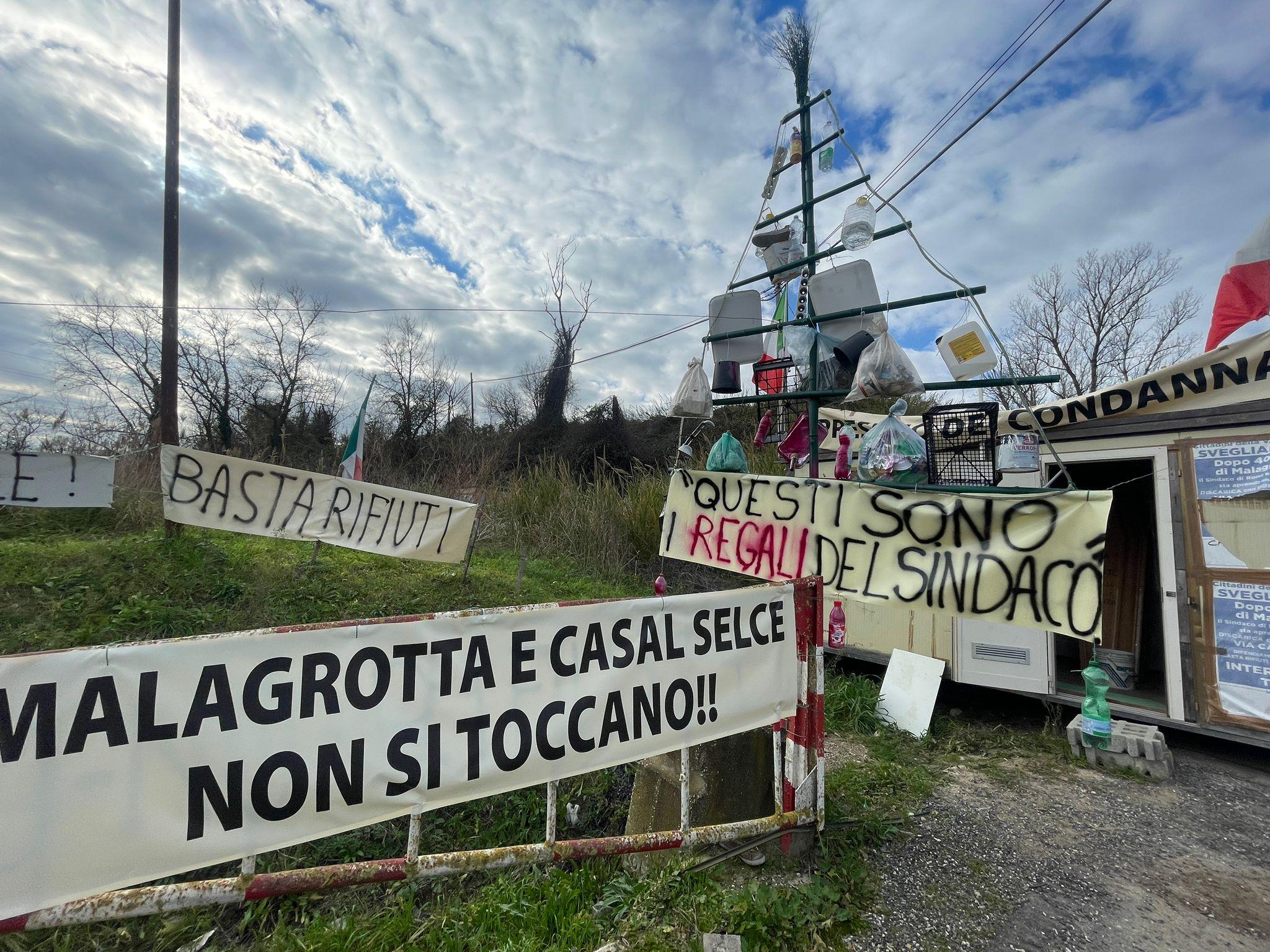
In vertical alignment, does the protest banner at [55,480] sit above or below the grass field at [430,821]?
above

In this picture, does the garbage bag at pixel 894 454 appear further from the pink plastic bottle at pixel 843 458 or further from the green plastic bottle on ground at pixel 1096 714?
the green plastic bottle on ground at pixel 1096 714

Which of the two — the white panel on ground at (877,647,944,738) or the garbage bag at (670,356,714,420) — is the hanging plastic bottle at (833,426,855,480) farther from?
the white panel on ground at (877,647,944,738)

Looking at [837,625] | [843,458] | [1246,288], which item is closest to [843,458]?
[843,458]

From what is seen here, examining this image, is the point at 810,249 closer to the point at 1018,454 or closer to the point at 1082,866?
the point at 1018,454

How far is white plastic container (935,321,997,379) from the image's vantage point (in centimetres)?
314

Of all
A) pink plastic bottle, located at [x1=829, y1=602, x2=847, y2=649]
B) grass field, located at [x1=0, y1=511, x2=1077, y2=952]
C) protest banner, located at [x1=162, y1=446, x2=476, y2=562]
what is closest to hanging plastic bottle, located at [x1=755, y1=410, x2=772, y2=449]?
pink plastic bottle, located at [x1=829, y1=602, x2=847, y2=649]

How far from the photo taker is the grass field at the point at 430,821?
2.38m

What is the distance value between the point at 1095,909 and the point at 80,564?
9268 millimetres

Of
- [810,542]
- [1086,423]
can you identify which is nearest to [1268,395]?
[1086,423]

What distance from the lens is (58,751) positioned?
155cm

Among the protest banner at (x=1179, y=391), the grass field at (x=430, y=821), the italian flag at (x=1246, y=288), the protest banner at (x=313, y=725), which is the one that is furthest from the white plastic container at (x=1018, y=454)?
the protest banner at (x=313, y=725)

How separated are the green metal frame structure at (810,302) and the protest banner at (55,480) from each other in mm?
6202

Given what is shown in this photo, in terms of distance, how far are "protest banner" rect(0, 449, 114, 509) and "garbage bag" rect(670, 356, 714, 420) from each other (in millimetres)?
5738

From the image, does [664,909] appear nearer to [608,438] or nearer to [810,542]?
[810,542]
